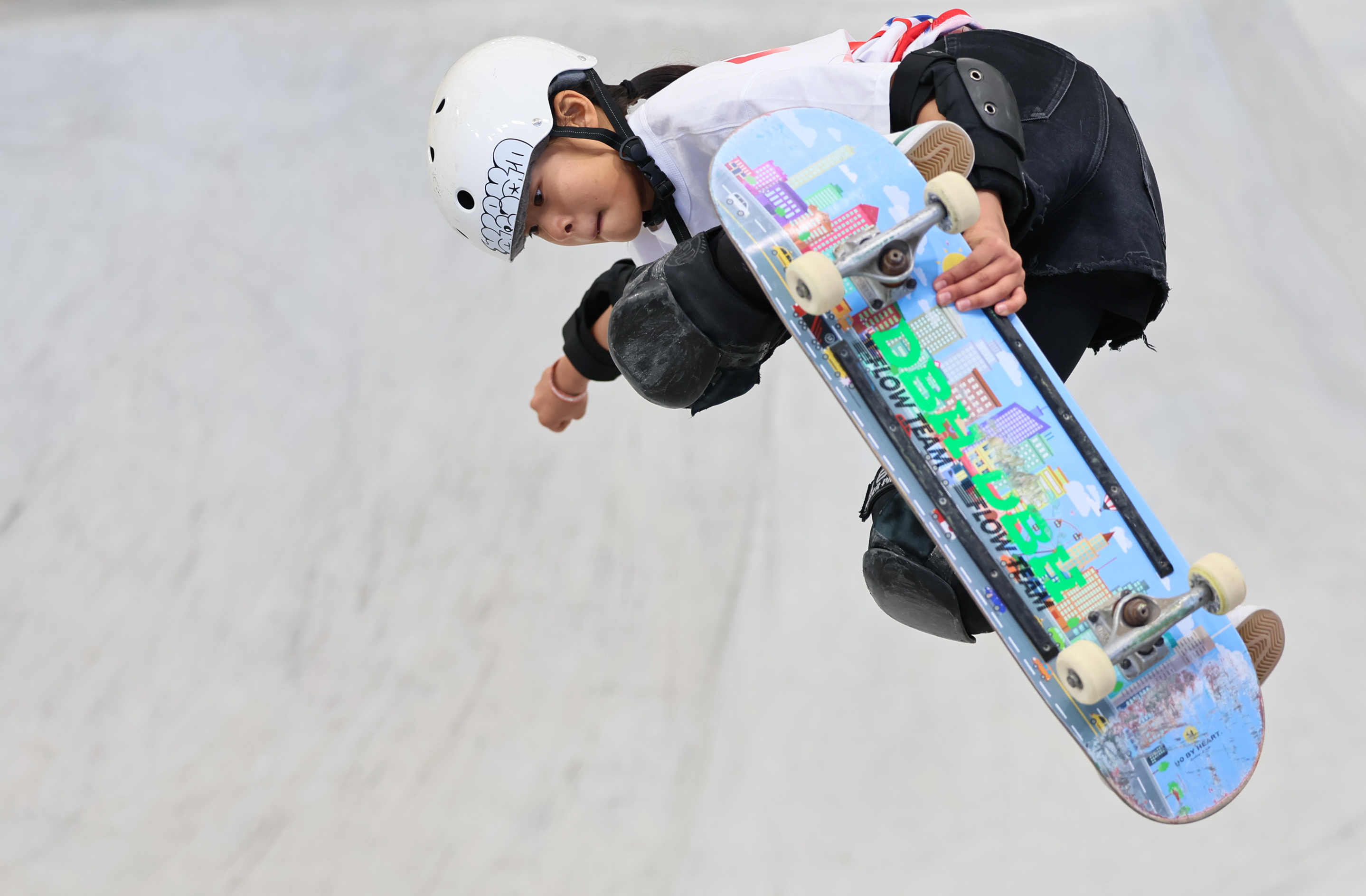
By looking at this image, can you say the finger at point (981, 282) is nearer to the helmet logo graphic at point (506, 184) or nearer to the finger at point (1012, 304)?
the finger at point (1012, 304)

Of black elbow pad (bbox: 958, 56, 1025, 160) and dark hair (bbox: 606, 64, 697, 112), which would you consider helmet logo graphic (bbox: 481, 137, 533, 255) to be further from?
black elbow pad (bbox: 958, 56, 1025, 160)

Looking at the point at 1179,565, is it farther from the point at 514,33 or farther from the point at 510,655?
the point at 514,33

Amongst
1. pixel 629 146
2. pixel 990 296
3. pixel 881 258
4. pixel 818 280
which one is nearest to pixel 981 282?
pixel 990 296

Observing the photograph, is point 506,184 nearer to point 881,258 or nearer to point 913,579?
point 881,258

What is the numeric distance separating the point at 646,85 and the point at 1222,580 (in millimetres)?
1064

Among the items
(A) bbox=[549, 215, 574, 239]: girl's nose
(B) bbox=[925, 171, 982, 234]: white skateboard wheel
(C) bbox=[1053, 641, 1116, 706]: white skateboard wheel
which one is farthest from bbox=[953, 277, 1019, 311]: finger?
(A) bbox=[549, 215, 574, 239]: girl's nose

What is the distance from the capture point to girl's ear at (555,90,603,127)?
1.43 metres

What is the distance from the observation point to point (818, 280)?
3.49 feet

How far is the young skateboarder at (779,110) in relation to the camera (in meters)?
1.27

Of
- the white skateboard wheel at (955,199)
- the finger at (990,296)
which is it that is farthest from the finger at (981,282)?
the white skateboard wheel at (955,199)

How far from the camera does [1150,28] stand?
3.58 m

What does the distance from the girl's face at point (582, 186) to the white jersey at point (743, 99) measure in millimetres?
54

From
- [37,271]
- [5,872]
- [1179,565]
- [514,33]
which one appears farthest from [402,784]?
[514,33]

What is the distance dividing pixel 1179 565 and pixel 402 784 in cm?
178
